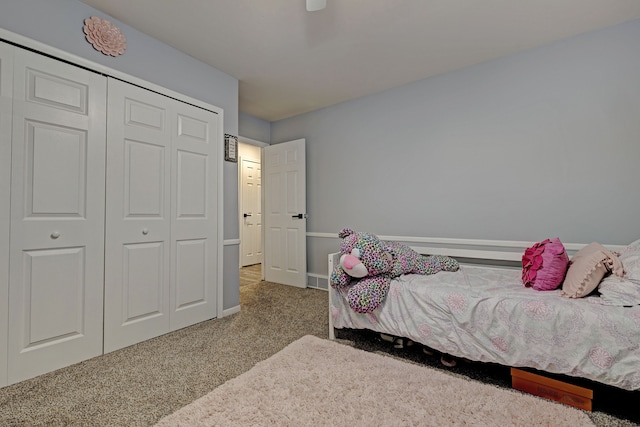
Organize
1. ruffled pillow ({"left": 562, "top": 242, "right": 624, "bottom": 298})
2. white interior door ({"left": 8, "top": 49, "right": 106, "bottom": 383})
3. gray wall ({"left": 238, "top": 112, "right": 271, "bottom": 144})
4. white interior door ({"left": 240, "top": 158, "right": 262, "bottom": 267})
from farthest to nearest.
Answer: white interior door ({"left": 240, "top": 158, "right": 262, "bottom": 267}) < gray wall ({"left": 238, "top": 112, "right": 271, "bottom": 144}) < white interior door ({"left": 8, "top": 49, "right": 106, "bottom": 383}) < ruffled pillow ({"left": 562, "top": 242, "right": 624, "bottom": 298})

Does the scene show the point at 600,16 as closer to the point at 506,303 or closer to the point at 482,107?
the point at 482,107

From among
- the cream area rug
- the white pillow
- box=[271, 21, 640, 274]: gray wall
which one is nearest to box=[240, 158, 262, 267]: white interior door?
box=[271, 21, 640, 274]: gray wall

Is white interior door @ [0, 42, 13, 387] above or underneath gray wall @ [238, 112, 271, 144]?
underneath

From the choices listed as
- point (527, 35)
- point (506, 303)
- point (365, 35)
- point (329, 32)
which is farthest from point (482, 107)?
point (506, 303)

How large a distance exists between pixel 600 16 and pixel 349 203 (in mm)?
2666

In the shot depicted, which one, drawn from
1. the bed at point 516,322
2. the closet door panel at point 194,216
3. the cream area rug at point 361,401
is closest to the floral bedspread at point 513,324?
the bed at point 516,322

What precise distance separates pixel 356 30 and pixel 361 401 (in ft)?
8.33

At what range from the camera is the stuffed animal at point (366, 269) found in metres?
2.02

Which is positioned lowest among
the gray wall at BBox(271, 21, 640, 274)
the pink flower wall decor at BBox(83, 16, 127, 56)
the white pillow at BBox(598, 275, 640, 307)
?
the white pillow at BBox(598, 275, 640, 307)

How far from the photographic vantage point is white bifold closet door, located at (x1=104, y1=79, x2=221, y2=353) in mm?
2164

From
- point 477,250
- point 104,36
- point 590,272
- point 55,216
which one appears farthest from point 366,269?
point 104,36

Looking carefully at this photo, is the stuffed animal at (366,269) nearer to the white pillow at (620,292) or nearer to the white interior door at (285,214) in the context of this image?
the white pillow at (620,292)

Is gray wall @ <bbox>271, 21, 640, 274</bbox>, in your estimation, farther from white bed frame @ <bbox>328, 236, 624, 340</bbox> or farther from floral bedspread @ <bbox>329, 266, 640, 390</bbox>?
floral bedspread @ <bbox>329, 266, 640, 390</bbox>

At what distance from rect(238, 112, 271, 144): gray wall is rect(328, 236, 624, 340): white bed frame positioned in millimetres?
2487
